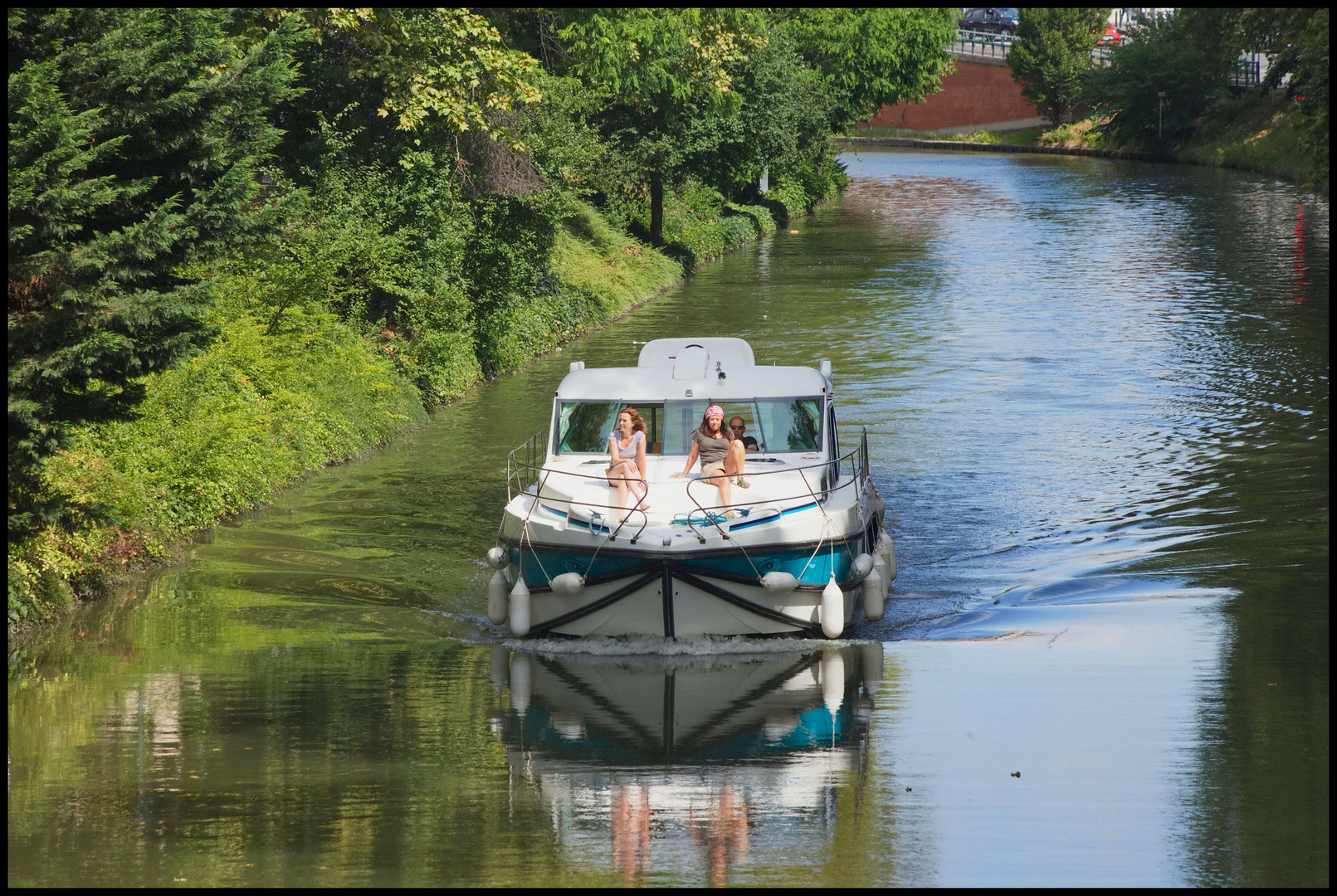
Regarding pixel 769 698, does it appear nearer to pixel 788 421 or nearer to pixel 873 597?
pixel 873 597

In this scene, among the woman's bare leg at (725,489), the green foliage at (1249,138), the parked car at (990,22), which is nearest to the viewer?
the woman's bare leg at (725,489)

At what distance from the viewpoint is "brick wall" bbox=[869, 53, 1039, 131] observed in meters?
104

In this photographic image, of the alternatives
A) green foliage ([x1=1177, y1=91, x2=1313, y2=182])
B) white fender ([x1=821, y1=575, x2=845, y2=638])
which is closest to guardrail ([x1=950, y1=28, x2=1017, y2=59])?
green foliage ([x1=1177, y1=91, x2=1313, y2=182])

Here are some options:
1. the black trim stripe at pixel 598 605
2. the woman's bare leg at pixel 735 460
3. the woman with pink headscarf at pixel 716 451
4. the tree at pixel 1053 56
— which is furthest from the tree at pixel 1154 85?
the black trim stripe at pixel 598 605

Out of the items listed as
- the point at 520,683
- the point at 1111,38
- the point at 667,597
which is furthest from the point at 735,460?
the point at 1111,38

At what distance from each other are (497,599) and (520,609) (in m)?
0.57

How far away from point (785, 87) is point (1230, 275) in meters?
14.6

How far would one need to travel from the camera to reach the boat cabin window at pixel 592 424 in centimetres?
1641

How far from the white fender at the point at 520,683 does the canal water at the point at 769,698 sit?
3cm

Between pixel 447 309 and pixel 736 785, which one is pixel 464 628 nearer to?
pixel 736 785

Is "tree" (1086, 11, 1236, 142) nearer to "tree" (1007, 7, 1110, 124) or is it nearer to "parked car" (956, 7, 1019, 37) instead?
"tree" (1007, 7, 1110, 124)

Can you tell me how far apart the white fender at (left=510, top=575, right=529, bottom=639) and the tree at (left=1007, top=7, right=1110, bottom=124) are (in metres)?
84.1

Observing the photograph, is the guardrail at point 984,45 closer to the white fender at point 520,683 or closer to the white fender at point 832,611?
the white fender at point 832,611

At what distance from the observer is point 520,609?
570 inches
